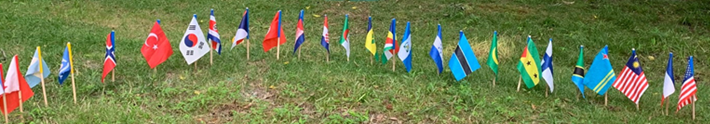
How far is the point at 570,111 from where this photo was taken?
17.1 ft

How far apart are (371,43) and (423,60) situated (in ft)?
2.89

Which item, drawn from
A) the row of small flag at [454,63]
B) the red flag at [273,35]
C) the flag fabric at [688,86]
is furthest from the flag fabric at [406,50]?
the flag fabric at [688,86]

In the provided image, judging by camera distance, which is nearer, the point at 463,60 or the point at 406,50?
the point at 463,60

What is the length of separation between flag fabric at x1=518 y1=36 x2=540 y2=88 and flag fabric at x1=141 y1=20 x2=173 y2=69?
281 cm

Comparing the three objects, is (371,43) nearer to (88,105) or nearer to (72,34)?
(88,105)

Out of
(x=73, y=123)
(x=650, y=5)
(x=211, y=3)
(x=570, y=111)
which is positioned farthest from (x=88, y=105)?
(x=650, y=5)

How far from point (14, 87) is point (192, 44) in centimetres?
157

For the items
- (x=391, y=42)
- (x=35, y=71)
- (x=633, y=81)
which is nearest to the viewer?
(x=35, y=71)

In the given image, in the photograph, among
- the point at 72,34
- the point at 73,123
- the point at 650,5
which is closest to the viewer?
the point at 73,123

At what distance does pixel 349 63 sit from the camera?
6.39 m

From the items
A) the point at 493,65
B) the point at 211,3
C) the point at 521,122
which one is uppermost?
the point at 211,3

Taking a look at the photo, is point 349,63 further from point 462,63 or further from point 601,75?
point 601,75

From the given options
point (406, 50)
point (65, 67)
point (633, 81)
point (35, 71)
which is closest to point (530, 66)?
point (633, 81)

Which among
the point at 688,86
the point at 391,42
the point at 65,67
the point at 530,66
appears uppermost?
the point at 391,42
